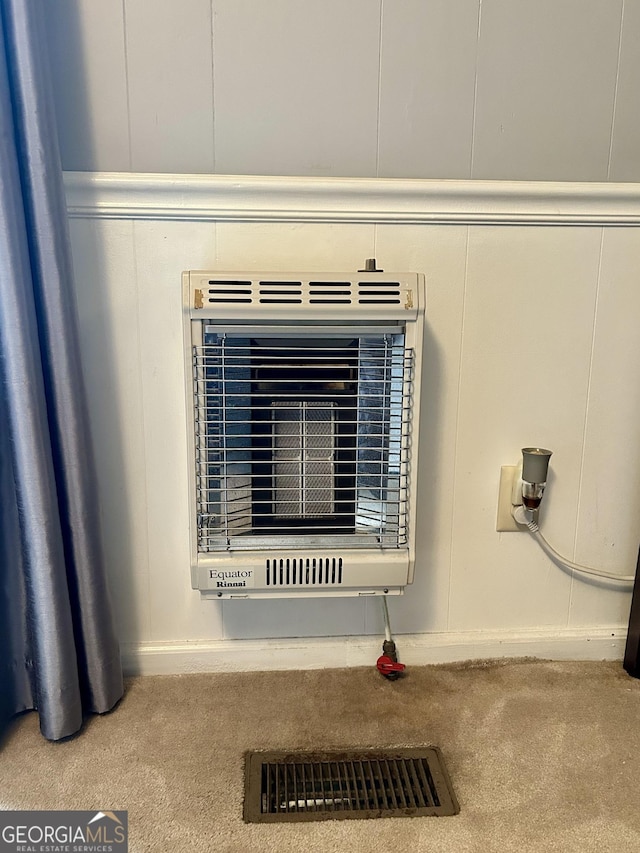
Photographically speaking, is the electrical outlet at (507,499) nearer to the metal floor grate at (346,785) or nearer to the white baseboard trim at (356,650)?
the white baseboard trim at (356,650)

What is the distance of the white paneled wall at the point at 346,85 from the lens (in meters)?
1.03

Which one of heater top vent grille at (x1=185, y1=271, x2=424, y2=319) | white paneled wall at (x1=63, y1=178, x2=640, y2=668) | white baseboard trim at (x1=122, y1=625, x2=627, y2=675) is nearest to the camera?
heater top vent grille at (x1=185, y1=271, x2=424, y2=319)

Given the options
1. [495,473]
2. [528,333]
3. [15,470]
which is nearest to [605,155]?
[528,333]

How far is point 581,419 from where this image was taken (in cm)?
120

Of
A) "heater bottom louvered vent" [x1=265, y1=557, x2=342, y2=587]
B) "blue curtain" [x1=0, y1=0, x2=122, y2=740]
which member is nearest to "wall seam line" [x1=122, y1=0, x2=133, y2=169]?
"blue curtain" [x1=0, y1=0, x2=122, y2=740]

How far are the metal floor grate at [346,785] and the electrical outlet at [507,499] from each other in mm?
418

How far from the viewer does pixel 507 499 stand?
120 cm

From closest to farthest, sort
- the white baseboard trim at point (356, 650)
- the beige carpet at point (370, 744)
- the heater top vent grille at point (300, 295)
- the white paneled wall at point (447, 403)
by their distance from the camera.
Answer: the beige carpet at point (370, 744) < the heater top vent grille at point (300, 295) < the white paneled wall at point (447, 403) < the white baseboard trim at point (356, 650)

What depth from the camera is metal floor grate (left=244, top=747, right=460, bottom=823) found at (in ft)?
2.90

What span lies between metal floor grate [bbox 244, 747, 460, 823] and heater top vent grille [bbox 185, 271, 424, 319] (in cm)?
67

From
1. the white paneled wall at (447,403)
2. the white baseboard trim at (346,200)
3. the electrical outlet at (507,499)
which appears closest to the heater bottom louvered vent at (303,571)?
the white paneled wall at (447,403)

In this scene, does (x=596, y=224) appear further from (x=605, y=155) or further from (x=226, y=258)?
(x=226, y=258)

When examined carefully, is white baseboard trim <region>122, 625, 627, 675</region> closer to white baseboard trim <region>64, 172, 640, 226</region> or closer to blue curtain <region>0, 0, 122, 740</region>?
blue curtain <region>0, 0, 122, 740</region>

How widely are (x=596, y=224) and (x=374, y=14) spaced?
1.69ft
